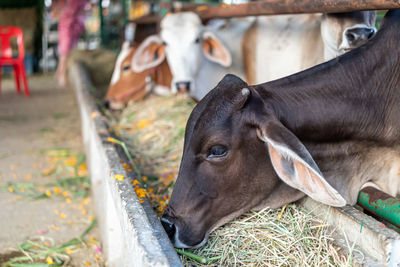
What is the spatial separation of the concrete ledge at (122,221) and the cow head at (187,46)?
1010mm

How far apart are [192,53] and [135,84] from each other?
903 mm

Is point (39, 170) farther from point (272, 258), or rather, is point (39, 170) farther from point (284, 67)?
point (272, 258)

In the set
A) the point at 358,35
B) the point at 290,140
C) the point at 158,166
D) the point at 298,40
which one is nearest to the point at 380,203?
the point at 290,140

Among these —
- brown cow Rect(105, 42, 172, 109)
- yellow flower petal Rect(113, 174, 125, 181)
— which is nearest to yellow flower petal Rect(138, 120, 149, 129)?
brown cow Rect(105, 42, 172, 109)

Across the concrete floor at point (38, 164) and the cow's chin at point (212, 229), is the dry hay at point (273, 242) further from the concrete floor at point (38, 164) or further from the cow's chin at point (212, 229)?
the concrete floor at point (38, 164)

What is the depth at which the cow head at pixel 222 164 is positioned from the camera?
190cm

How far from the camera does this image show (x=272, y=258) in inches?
72.6

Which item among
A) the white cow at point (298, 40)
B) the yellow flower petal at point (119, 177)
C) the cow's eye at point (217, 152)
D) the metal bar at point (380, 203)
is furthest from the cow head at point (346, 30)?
the yellow flower petal at point (119, 177)

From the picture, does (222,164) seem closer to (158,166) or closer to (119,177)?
(119,177)

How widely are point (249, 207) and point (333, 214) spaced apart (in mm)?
351

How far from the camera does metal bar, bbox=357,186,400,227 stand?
1.97m

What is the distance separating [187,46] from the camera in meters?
4.18

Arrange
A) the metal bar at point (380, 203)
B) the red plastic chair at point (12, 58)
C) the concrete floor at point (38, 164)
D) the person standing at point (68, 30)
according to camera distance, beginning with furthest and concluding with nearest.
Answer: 1. the person standing at point (68, 30)
2. the red plastic chair at point (12, 58)
3. the concrete floor at point (38, 164)
4. the metal bar at point (380, 203)

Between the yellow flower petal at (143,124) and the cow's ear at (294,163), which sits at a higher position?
the cow's ear at (294,163)
